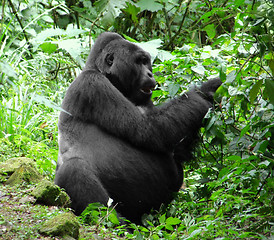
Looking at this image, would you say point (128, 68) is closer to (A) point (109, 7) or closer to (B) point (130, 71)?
(B) point (130, 71)

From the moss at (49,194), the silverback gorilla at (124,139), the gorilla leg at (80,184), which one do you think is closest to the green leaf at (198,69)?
the silverback gorilla at (124,139)

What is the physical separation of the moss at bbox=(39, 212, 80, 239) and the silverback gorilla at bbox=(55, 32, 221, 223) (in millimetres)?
777

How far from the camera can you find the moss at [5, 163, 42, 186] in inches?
145

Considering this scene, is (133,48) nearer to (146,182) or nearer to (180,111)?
(180,111)

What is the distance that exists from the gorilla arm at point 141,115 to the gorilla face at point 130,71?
23 centimetres

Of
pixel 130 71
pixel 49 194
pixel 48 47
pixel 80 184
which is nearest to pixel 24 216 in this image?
pixel 49 194

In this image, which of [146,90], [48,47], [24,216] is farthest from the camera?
[48,47]

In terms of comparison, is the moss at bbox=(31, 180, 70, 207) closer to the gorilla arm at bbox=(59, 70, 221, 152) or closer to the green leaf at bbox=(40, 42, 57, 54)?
the gorilla arm at bbox=(59, 70, 221, 152)

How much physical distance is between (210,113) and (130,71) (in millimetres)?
1010

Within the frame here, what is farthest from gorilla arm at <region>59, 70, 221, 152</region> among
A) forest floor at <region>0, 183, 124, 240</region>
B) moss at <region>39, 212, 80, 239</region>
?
moss at <region>39, 212, 80, 239</region>

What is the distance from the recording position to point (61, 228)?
261cm

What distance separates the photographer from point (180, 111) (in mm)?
3670

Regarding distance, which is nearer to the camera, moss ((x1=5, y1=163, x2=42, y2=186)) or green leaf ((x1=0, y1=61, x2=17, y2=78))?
green leaf ((x1=0, y1=61, x2=17, y2=78))

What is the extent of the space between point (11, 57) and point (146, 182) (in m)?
3.46
